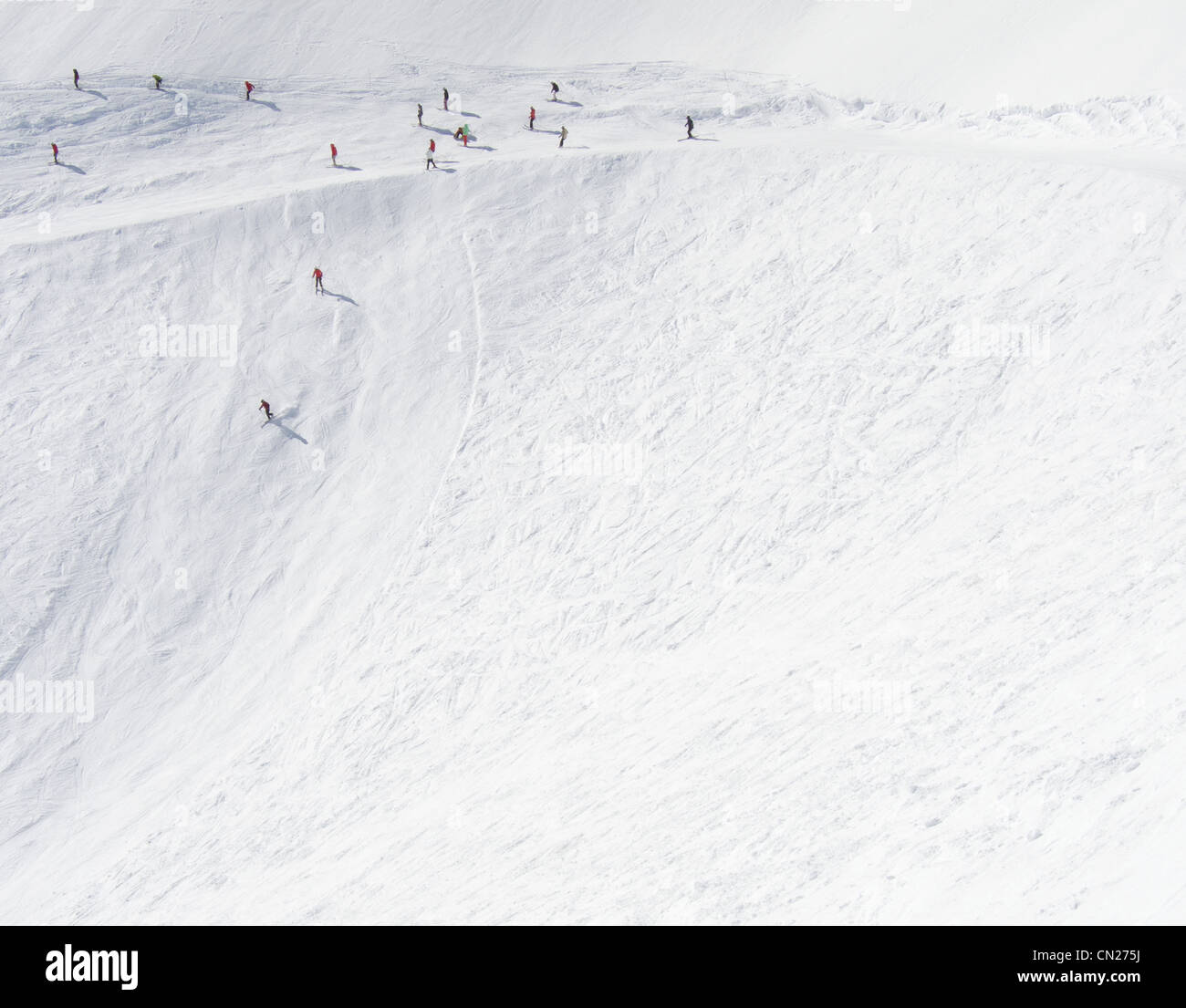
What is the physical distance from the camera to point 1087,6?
40.4 m

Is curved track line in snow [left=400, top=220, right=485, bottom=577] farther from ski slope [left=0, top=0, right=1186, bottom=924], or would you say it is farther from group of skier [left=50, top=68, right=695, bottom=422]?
group of skier [left=50, top=68, right=695, bottom=422]

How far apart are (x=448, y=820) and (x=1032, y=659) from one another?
12.3 metres

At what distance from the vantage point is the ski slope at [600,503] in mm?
19859

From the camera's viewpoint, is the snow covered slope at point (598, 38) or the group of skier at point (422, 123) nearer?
the group of skier at point (422, 123)

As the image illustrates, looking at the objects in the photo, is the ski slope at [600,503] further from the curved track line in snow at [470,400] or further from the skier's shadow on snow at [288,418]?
the skier's shadow on snow at [288,418]

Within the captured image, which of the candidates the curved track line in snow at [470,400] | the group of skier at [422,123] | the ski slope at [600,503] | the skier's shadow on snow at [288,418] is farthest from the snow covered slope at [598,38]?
the skier's shadow on snow at [288,418]

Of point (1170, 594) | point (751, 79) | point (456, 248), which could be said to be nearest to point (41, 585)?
point (456, 248)

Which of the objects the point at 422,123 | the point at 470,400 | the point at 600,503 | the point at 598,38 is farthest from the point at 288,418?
the point at 598,38

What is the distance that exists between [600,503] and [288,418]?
34.3 ft

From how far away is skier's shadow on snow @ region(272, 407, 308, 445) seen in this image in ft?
107

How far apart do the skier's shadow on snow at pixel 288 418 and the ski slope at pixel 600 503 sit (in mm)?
356

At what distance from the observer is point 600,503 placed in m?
29.5

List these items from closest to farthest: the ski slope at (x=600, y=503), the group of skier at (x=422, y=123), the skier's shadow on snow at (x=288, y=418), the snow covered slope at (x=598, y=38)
→ the ski slope at (x=600, y=503) → the skier's shadow on snow at (x=288, y=418) → the group of skier at (x=422, y=123) → the snow covered slope at (x=598, y=38)

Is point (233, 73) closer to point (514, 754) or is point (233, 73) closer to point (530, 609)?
point (530, 609)
